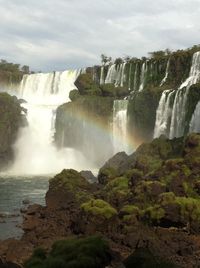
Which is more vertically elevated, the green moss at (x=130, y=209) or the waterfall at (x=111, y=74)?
the waterfall at (x=111, y=74)

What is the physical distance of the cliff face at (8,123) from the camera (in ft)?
221

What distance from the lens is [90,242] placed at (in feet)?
71.8

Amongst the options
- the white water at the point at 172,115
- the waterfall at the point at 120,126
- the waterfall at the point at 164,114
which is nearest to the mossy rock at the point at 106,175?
the white water at the point at 172,115

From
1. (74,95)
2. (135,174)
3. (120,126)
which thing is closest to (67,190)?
(135,174)

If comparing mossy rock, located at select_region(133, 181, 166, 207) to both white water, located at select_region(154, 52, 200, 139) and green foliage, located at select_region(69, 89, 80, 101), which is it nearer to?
white water, located at select_region(154, 52, 200, 139)

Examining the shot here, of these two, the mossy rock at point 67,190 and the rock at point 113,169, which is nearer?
the mossy rock at point 67,190

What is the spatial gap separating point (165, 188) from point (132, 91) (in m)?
44.2

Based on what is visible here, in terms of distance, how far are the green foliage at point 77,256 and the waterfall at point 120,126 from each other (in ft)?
145

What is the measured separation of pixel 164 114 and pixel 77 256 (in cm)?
4278

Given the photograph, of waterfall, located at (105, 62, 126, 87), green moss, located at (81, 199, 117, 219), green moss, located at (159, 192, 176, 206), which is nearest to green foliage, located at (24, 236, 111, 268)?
green moss, located at (81, 199, 117, 219)

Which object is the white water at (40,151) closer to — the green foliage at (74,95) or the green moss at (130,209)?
the green foliage at (74,95)

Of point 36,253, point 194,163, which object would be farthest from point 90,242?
point 194,163

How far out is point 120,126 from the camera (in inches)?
2660

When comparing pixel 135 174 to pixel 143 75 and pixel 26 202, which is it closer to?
pixel 26 202
